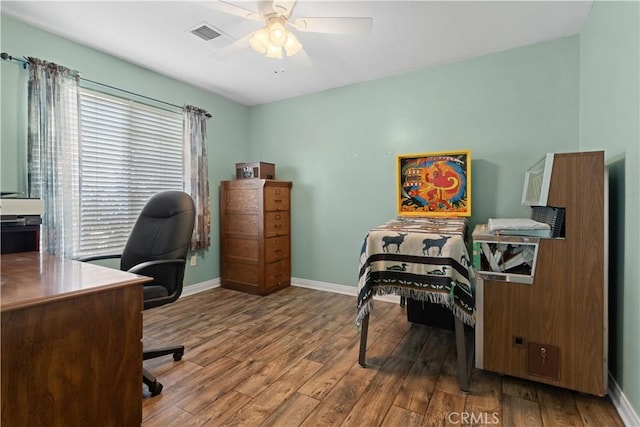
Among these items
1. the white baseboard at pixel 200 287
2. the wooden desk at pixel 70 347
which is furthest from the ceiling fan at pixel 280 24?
the white baseboard at pixel 200 287

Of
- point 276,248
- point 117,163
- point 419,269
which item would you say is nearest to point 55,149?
point 117,163

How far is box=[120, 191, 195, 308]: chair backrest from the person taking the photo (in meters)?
1.87

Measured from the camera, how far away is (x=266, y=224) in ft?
11.3

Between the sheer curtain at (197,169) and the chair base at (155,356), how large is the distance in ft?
5.21

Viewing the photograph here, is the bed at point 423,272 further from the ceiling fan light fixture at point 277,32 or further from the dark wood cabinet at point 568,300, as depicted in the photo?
the ceiling fan light fixture at point 277,32

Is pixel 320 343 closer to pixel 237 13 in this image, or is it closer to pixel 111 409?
pixel 111 409

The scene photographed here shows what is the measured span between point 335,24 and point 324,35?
2.15 feet

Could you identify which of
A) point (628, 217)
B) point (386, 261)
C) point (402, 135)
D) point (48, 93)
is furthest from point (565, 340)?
point (48, 93)

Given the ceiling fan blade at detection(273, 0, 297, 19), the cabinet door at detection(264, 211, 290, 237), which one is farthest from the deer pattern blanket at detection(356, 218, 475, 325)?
the cabinet door at detection(264, 211, 290, 237)

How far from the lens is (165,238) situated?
1.96m

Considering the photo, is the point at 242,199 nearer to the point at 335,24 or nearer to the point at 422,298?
the point at 335,24

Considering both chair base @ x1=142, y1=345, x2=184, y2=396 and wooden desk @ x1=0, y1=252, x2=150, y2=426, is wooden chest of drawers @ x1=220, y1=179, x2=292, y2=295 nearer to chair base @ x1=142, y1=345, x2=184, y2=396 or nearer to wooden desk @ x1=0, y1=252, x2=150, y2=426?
chair base @ x1=142, y1=345, x2=184, y2=396

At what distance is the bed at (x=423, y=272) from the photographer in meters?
1.66

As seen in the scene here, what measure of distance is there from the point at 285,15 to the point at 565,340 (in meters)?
2.42
